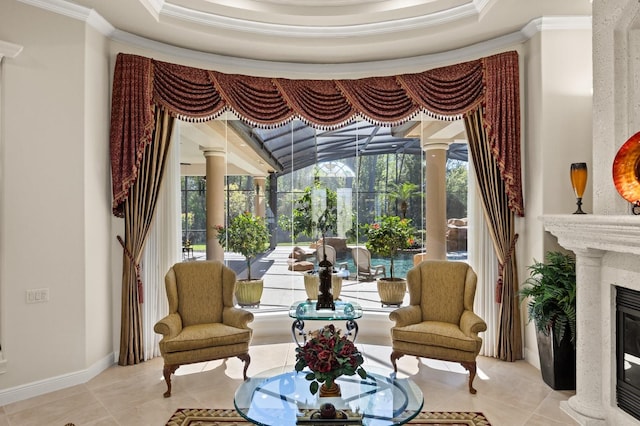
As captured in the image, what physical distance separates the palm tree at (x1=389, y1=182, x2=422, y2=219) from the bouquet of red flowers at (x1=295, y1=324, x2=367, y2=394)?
2789 mm

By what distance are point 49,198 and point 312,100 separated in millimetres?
2728

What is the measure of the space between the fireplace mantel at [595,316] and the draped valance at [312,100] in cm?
117

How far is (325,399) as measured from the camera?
2602mm

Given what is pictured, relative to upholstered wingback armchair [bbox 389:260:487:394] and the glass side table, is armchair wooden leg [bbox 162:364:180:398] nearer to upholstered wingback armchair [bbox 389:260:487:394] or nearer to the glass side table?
the glass side table

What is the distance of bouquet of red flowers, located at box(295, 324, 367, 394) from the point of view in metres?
2.48

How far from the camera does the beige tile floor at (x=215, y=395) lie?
123 inches

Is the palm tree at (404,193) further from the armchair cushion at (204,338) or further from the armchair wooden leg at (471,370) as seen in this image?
the armchair cushion at (204,338)

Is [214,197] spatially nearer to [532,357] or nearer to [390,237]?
[390,237]

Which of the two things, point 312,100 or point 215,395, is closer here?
point 215,395

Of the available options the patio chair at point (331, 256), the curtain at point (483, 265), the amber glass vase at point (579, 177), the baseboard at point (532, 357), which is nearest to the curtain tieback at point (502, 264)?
the curtain at point (483, 265)

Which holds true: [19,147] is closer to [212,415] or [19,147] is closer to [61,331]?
[61,331]

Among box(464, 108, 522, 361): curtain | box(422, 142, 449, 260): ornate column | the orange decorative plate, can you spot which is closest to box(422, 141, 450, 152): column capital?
box(422, 142, 449, 260): ornate column

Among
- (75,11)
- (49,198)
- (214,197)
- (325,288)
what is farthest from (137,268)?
(75,11)

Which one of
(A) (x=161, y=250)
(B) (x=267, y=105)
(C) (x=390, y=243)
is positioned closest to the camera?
(A) (x=161, y=250)
